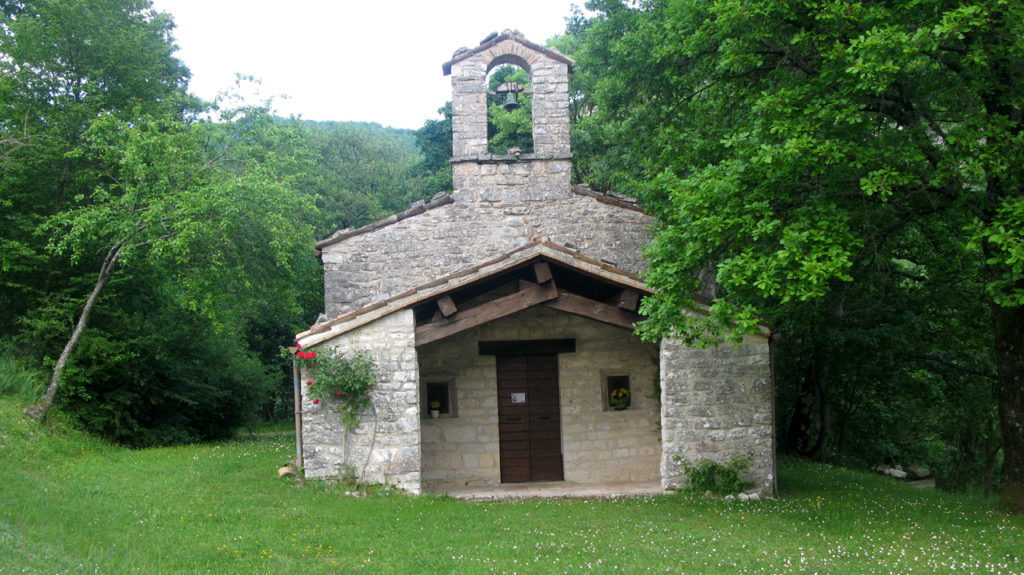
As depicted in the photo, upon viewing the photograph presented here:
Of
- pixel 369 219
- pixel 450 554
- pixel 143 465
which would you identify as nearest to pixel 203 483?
pixel 143 465

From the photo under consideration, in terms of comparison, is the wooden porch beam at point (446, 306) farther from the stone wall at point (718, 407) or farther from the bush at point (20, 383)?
the bush at point (20, 383)

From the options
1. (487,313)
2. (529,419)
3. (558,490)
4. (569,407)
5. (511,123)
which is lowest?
(558,490)

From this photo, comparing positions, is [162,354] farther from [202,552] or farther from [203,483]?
[202,552]

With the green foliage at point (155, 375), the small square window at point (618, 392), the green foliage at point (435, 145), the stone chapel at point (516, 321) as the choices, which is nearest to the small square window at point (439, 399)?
the stone chapel at point (516, 321)

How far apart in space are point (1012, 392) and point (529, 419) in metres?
5.62

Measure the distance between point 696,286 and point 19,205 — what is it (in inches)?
469

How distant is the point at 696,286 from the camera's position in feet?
25.5

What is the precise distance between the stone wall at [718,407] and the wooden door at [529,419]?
81.4 inches

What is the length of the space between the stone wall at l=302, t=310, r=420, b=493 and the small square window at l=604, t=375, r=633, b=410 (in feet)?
9.78

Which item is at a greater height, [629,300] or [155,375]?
[629,300]

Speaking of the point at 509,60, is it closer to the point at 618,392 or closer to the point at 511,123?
the point at 618,392

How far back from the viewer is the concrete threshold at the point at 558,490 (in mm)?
9219

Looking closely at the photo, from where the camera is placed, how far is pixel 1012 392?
7820 millimetres

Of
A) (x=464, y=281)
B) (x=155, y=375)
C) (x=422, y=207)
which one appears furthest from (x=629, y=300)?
(x=155, y=375)
